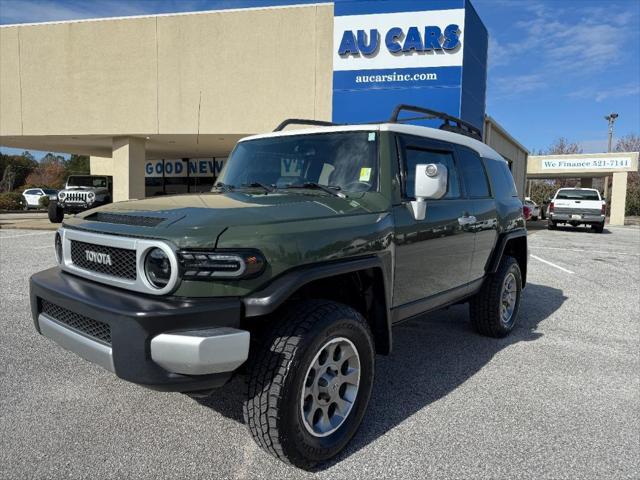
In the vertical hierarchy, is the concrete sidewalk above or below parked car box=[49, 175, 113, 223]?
below

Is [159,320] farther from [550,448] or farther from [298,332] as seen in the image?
[550,448]

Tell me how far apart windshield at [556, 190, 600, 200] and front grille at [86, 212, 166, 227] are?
72.7 feet

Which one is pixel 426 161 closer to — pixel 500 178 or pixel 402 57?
pixel 500 178

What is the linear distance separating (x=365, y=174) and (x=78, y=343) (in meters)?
1.99

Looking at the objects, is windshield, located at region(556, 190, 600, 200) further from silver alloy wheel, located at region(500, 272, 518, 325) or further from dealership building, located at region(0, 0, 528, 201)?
silver alloy wheel, located at region(500, 272, 518, 325)

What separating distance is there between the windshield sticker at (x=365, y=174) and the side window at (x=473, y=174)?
1.25 m

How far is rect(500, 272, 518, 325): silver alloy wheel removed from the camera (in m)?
4.98

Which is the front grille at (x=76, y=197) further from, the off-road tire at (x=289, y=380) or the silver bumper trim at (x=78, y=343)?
the off-road tire at (x=289, y=380)

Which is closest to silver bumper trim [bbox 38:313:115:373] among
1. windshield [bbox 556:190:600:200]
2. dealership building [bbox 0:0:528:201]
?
dealership building [bbox 0:0:528:201]

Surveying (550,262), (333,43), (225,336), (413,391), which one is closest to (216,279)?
(225,336)

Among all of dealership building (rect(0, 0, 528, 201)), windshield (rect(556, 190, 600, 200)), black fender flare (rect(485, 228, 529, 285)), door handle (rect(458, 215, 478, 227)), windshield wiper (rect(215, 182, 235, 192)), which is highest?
dealership building (rect(0, 0, 528, 201))

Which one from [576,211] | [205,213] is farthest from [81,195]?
[576,211]

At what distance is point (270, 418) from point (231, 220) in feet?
3.25

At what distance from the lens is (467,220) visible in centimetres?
406
